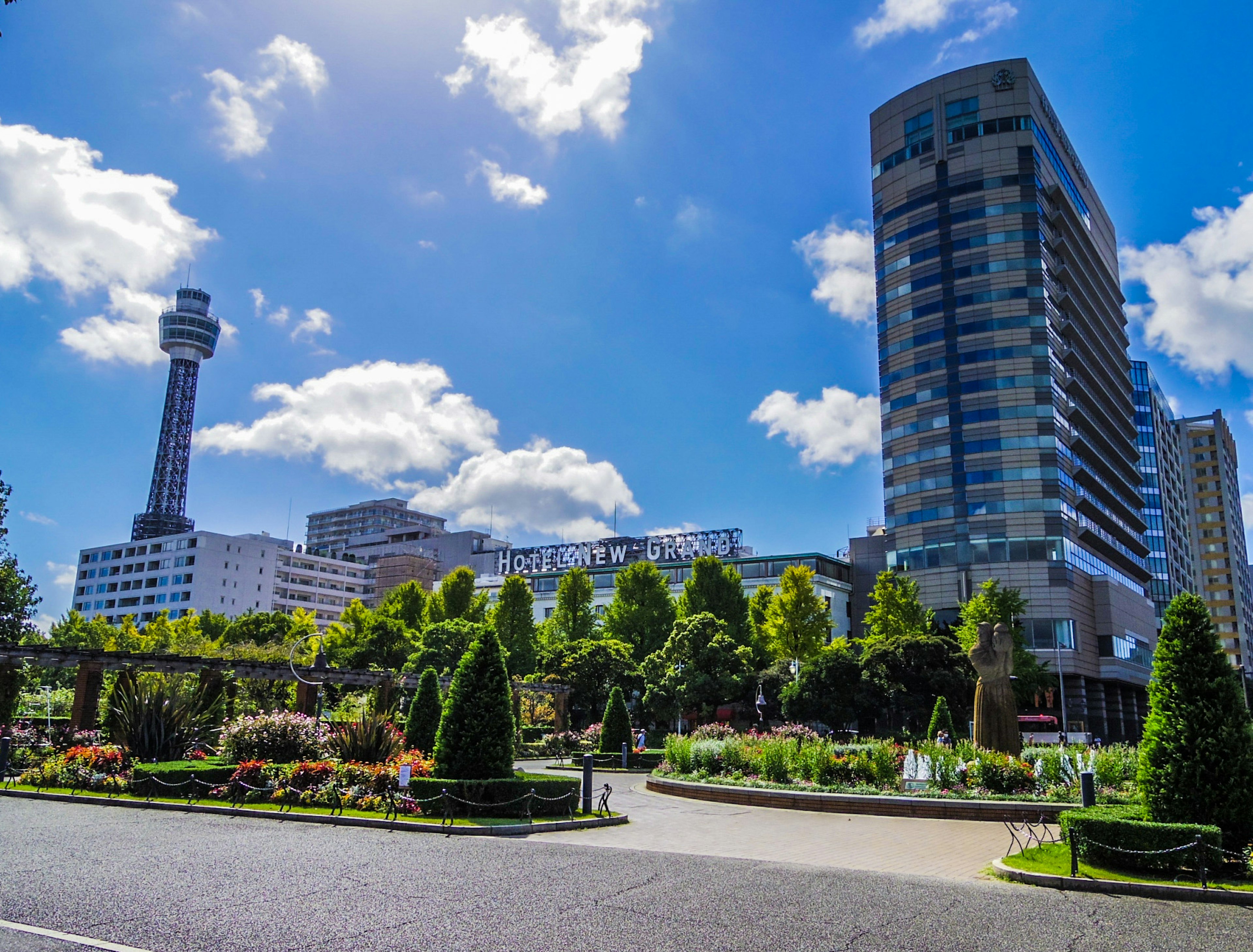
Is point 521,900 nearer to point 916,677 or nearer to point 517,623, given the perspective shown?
point 916,677

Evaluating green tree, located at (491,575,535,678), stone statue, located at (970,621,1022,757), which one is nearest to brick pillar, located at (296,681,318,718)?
stone statue, located at (970,621,1022,757)

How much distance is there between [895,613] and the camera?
187ft

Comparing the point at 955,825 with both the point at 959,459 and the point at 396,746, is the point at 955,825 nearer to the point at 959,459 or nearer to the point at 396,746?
the point at 396,746

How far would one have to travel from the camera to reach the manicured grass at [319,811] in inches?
670

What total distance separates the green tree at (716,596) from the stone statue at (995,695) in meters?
40.1

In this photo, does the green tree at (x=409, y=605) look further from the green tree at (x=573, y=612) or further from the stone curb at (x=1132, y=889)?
the stone curb at (x=1132, y=889)

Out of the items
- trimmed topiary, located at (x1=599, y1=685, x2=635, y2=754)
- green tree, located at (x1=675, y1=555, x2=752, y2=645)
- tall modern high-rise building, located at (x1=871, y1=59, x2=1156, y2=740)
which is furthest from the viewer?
green tree, located at (x1=675, y1=555, x2=752, y2=645)

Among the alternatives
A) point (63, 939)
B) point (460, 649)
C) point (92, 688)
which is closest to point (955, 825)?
point (63, 939)

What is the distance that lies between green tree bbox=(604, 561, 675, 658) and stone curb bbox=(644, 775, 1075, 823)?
4463 centimetres

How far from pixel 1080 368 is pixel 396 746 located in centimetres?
7352

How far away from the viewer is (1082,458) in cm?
7588

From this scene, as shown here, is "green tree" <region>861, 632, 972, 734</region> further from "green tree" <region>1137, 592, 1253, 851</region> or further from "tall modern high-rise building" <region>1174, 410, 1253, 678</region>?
"tall modern high-rise building" <region>1174, 410, 1253, 678</region>

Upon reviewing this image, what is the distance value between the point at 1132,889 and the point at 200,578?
421ft

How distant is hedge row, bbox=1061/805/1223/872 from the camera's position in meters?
11.6
